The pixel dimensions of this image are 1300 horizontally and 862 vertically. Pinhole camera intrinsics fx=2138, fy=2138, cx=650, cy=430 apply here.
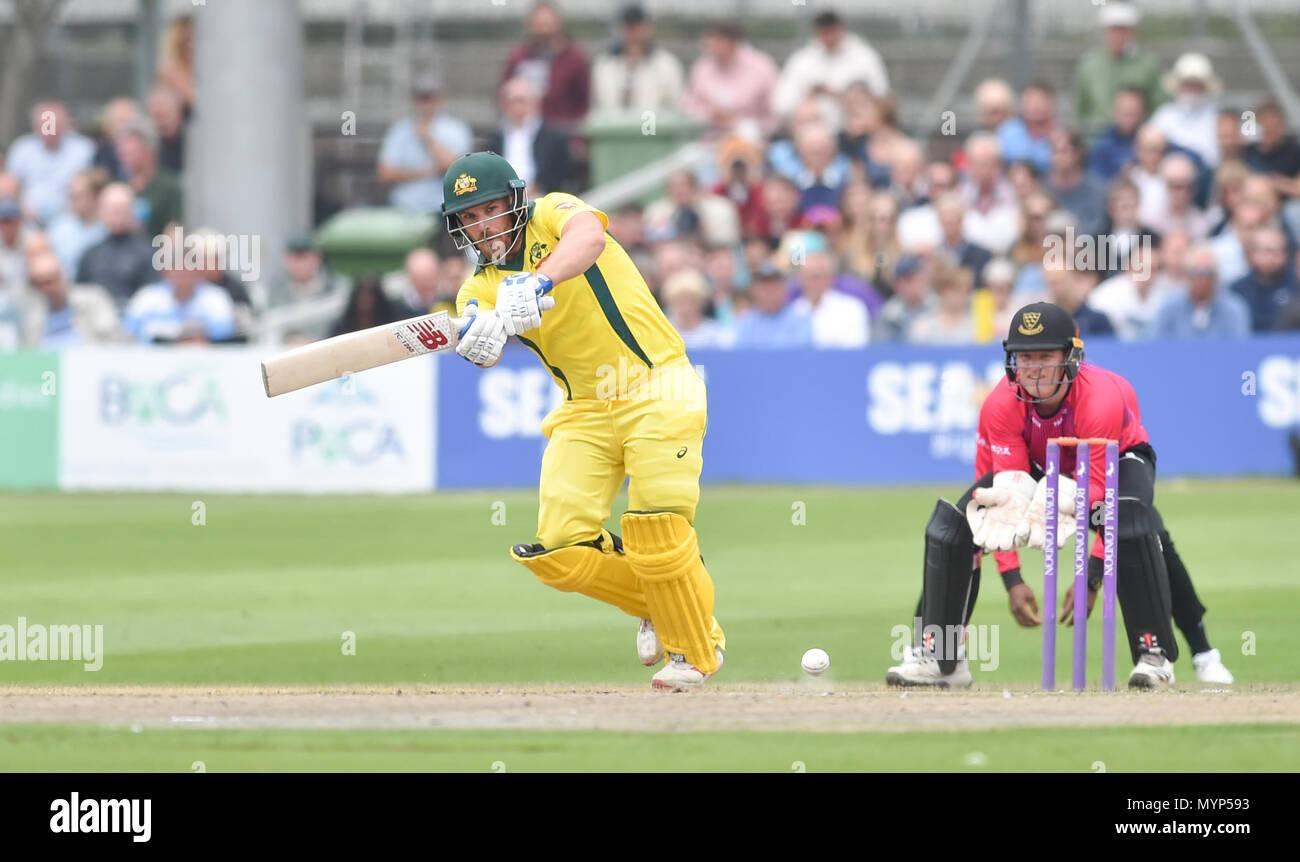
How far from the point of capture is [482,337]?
820 centimetres

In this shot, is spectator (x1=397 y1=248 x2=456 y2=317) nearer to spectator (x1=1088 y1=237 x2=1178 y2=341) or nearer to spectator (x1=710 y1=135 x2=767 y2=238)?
spectator (x1=710 y1=135 x2=767 y2=238)

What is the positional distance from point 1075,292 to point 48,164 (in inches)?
420

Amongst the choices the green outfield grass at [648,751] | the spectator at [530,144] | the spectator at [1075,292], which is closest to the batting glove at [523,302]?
the green outfield grass at [648,751]

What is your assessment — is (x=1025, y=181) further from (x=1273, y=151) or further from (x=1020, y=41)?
(x=1020, y=41)

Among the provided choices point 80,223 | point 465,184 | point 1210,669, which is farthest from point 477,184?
point 80,223

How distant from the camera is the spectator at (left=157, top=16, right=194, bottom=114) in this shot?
2159 centimetres

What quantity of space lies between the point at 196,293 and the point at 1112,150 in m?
7.99

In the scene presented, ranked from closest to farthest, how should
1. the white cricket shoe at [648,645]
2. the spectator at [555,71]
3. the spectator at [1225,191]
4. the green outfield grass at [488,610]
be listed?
the green outfield grass at [488,610] → the white cricket shoe at [648,645] → the spectator at [1225,191] → the spectator at [555,71]

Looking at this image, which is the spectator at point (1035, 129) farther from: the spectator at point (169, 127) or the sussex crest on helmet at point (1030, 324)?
the sussex crest on helmet at point (1030, 324)

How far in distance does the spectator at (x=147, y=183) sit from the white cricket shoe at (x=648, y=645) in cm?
1213

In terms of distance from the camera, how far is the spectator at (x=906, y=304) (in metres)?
17.3

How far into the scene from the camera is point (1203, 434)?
16781 millimetres
